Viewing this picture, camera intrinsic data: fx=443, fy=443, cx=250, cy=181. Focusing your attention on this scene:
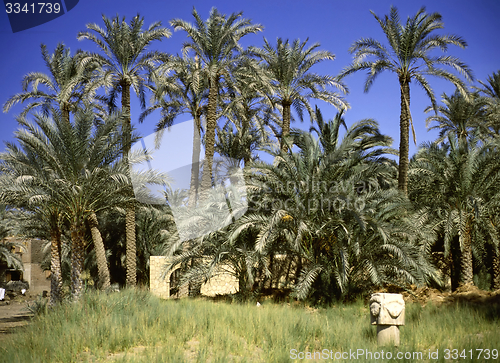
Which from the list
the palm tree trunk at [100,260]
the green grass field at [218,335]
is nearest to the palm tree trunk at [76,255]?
the green grass field at [218,335]

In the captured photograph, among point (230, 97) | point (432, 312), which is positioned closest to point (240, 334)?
point (432, 312)

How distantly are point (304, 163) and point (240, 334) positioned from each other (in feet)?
25.7

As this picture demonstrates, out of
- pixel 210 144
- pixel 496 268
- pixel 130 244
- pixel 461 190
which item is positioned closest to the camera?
pixel 461 190

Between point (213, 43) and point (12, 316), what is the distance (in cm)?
1499

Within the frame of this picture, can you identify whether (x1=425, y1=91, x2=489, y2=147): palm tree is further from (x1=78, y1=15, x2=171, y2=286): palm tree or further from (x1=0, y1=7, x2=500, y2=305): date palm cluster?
(x1=78, y1=15, x2=171, y2=286): palm tree

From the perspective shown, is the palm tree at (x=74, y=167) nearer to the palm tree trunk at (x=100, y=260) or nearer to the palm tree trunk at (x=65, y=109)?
the palm tree trunk at (x=100, y=260)

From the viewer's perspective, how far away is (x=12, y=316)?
19.4 metres

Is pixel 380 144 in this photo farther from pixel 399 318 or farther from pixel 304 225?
pixel 399 318

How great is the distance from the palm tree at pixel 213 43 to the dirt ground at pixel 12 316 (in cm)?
908

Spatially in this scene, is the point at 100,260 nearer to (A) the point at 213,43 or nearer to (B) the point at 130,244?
(B) the point at 130,244

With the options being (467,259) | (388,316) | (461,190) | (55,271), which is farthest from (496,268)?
(55,271)

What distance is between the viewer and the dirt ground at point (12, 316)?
14.8 meters

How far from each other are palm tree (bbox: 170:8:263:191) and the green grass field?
970 centimetres

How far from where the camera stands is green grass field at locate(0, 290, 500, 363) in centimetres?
830
